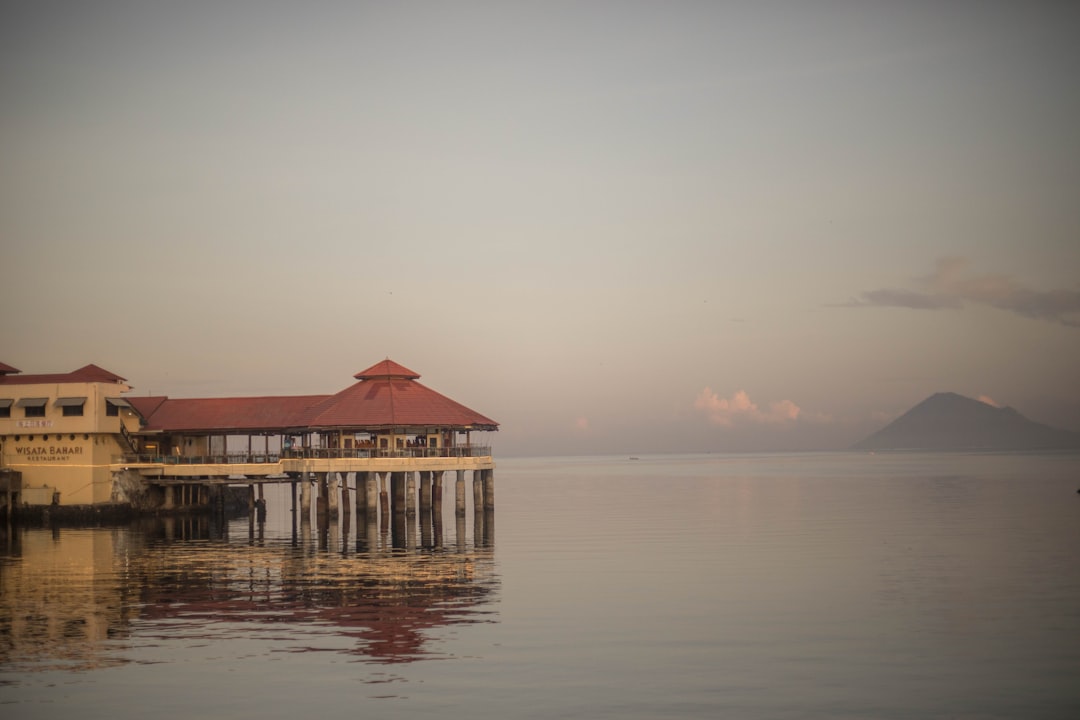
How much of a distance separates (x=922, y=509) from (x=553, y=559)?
121 ft

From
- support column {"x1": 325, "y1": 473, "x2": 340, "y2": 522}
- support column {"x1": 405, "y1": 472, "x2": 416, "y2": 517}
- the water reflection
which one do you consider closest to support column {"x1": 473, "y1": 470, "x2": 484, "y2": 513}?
support column {"x1": 405, "y1": 472, "x2": 416, "y2": 517}

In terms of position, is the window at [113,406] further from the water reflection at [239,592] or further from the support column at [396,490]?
the support column at [396,490]

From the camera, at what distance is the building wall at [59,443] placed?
211 feet

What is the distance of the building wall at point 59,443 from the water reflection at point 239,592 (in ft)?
23.1

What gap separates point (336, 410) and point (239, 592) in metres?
25.5

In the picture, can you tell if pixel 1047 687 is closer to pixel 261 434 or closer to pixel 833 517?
pixel 833 517

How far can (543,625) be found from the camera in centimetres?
3058

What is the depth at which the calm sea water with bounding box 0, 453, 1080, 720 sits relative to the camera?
2259 centimetres

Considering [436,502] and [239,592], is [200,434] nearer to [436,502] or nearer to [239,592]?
[436,502]

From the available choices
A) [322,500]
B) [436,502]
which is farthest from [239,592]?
[436,502]

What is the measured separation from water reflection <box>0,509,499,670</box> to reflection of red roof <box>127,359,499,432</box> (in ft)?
18.9

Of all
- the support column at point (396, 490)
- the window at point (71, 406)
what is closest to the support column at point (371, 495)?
the support column at point (396, 490)

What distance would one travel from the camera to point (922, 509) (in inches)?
2923

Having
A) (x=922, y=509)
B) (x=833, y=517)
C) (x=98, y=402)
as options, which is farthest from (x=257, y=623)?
(x=922, y=509)
